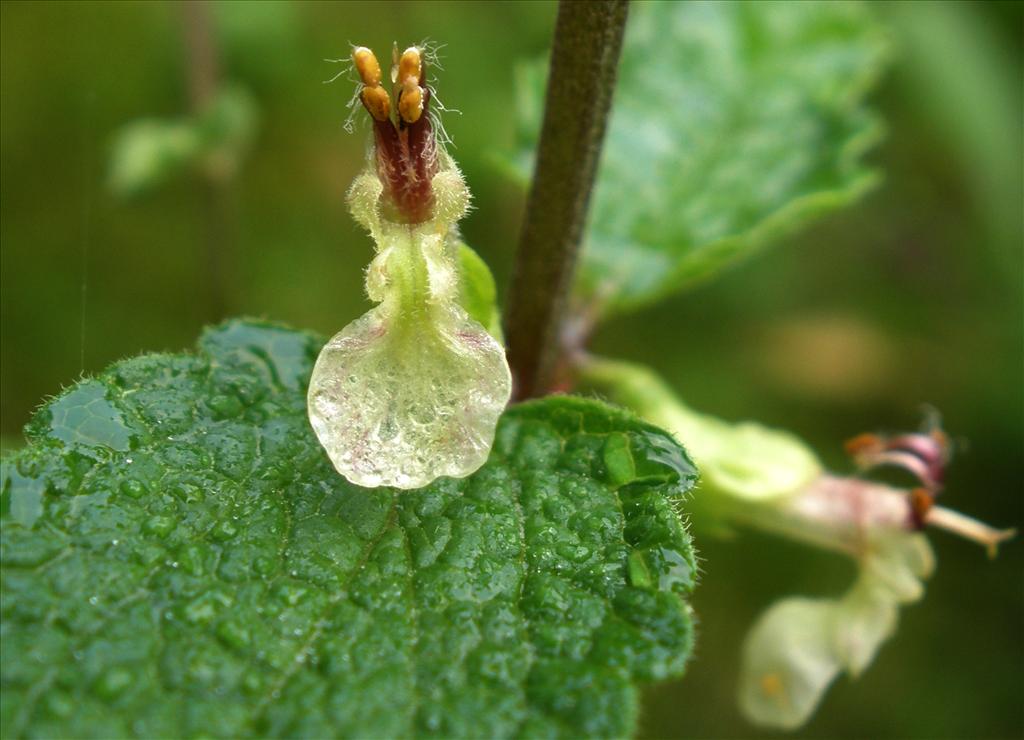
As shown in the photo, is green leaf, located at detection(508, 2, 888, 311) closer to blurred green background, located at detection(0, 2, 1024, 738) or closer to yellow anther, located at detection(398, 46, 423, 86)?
yellow anther, located at detection(398, 46, 423, 86)

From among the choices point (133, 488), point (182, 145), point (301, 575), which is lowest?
point (301, 575)

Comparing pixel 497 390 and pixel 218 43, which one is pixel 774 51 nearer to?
pixel 497 390

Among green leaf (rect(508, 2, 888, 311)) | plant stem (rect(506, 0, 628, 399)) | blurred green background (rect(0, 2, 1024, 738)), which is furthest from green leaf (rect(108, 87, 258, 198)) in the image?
plant stem (rect(506, 0, 628, 399))

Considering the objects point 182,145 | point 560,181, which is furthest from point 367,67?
point 182,145

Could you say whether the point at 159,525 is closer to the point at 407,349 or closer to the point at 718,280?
the point at 407,349

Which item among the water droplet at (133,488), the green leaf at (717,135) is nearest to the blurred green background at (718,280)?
the green leaf at (717,135)

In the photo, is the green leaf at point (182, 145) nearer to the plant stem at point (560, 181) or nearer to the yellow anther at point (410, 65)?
the plant stem at point (560, 181)
